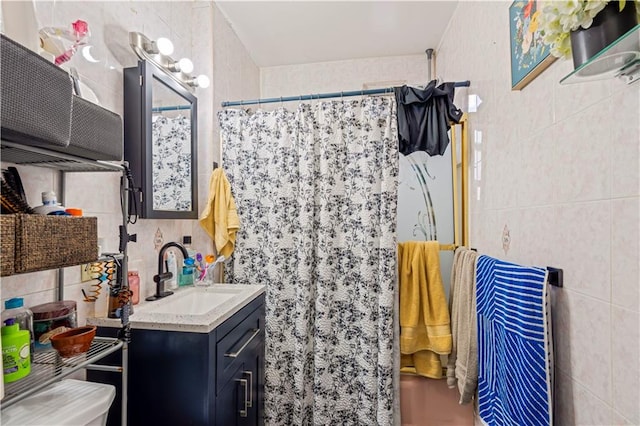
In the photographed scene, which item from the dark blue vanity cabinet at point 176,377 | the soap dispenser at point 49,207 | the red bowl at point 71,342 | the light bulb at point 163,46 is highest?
the light bulb at point 163,46

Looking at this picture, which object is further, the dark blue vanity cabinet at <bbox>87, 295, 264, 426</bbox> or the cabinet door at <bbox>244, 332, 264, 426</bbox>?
the cabinet door at <bbox>244, 332, 264, 426</bbox>

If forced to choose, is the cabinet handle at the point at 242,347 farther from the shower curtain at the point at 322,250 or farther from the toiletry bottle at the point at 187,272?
the toiletry bottle at the point at 187,272

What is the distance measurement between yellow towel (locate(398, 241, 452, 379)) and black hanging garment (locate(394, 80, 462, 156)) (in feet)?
1.98

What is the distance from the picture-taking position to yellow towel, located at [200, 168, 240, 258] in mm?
1970

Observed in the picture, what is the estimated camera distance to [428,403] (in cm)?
188

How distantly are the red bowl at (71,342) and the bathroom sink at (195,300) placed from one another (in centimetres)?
54

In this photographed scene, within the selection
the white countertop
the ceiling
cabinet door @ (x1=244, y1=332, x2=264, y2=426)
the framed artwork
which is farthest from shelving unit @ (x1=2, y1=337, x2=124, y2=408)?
the ceiling

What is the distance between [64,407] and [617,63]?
1.50m

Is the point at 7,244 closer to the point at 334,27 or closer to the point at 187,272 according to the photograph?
the point at 187,272

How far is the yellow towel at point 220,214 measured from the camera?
1.97 meters

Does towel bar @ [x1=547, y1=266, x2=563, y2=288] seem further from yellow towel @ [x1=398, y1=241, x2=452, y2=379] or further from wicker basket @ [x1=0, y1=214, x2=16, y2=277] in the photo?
wicker basket @ [x1=0, y1=214, x2=16, y2=277]

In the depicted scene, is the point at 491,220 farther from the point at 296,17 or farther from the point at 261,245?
the point at 296,17

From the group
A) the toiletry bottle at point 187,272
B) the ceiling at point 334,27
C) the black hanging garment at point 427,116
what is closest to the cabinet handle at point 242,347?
the toiletry bottle at point 187,272

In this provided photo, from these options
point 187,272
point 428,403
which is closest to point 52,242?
point 187,272
